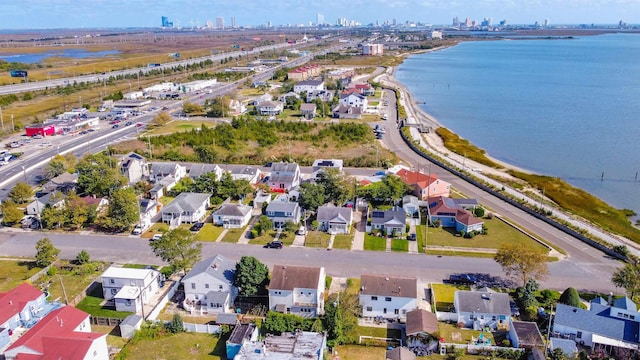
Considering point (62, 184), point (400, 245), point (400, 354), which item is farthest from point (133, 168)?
point (400, 354)

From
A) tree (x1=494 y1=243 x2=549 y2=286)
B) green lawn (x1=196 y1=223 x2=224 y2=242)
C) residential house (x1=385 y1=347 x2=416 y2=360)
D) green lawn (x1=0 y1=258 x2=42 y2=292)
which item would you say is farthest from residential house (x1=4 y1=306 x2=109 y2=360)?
tree (x1=494 y1=243 x2=549 y2=286)

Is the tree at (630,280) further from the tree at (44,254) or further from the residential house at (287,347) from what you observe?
the tree at (44,254)

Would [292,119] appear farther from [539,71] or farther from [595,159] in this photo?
[539,71]

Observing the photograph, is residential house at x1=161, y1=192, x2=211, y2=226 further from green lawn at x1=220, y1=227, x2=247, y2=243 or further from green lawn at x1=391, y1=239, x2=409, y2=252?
green lawn at x1=391, y1=239, x2=409, y2=252

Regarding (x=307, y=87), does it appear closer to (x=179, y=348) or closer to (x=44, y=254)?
(x=44, y=254)

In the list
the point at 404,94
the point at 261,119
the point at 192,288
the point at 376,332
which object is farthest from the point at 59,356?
the point at 404,94

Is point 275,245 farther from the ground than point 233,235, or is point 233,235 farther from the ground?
point 275,245
